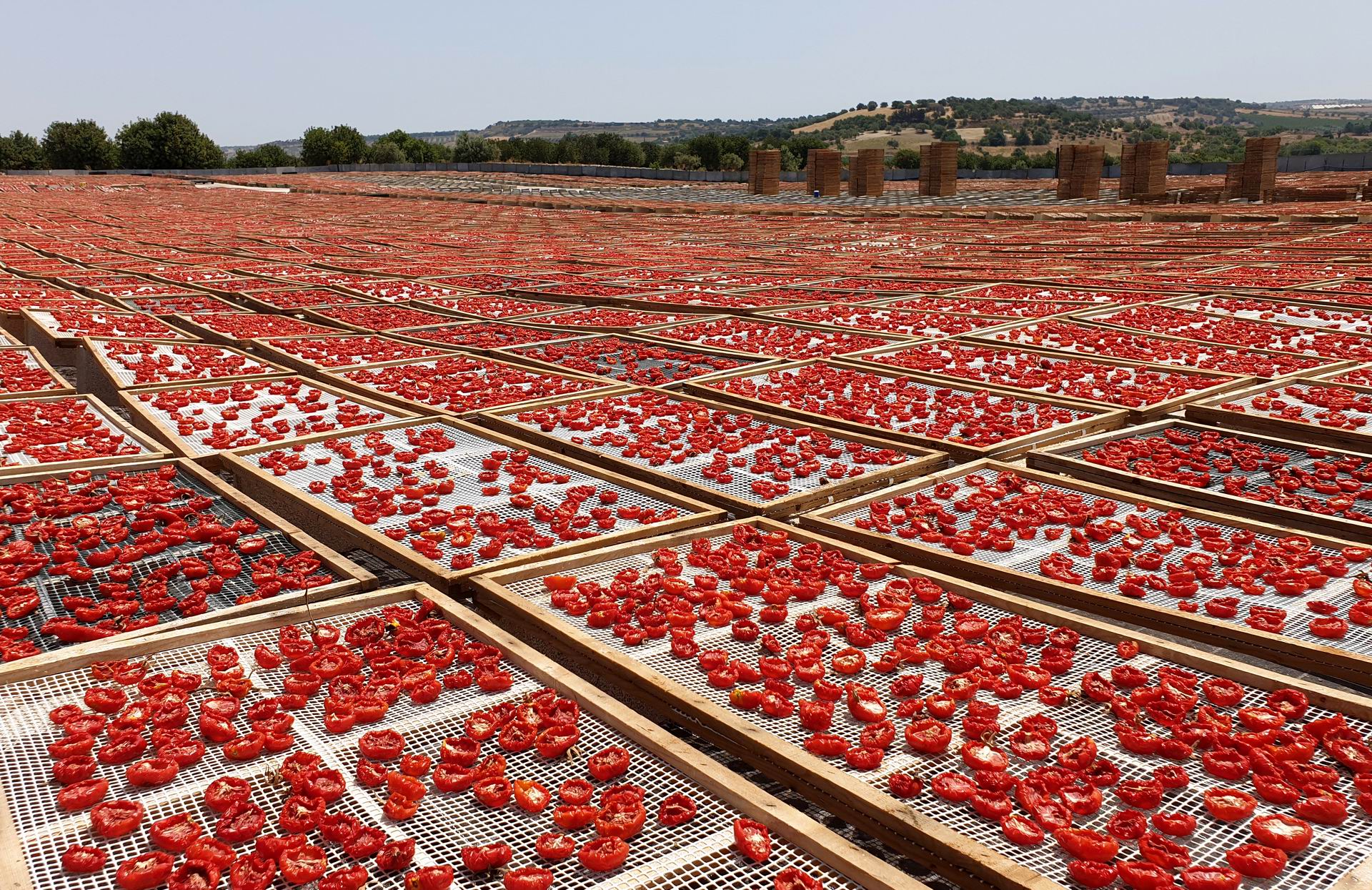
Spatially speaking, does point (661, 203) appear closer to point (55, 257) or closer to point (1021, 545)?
point (55, 257)

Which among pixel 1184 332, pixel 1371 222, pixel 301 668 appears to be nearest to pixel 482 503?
pixel 301 668

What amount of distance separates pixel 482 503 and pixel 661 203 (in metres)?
37.6

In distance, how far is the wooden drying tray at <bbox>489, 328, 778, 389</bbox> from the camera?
10.6 m

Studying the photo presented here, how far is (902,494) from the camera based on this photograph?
705 centimetres

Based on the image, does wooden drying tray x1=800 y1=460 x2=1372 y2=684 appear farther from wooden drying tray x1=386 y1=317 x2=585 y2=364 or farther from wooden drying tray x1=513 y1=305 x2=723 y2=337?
wooden drying tray x1=513 y1=305 x2=723 y2=337

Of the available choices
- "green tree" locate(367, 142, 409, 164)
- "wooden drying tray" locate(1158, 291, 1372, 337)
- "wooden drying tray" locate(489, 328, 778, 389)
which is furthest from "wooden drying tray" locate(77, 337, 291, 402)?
"green tree" locate(367, 142, 409, 164)

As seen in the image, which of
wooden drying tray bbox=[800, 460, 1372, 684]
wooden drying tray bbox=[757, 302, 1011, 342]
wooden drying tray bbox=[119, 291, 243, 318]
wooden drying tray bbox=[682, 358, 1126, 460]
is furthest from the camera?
wooden drying tray bbox=[119, 291, 243, 318]

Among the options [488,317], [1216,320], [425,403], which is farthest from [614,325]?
[1216,320]

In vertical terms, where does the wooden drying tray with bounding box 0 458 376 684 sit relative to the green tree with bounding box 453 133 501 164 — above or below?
below

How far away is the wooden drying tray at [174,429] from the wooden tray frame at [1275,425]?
677 cm

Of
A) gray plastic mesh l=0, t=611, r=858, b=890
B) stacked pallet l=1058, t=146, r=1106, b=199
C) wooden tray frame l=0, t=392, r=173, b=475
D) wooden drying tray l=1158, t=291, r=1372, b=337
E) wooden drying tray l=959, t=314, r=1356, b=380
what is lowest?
wooden drying tray l=1158, t=291, r=1372, b=337

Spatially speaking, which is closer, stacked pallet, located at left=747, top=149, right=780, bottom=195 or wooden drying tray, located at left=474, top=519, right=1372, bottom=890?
wooden drying tray, located at left=474, top=519, right=1372, bottom=890

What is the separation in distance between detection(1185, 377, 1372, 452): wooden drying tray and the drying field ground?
4 centimetres

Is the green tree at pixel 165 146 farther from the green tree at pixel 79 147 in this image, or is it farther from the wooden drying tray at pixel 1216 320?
the wooden drying tray at pixel 1216 320
